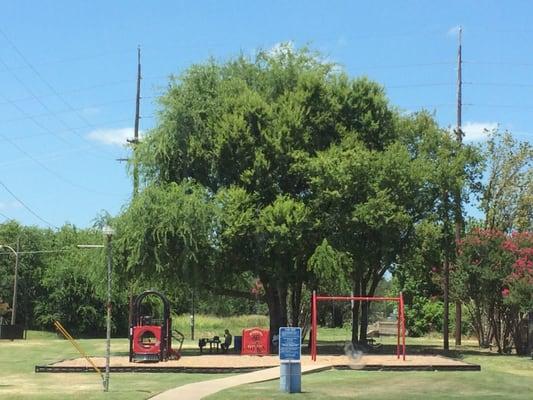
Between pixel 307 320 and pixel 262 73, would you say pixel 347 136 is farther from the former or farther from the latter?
pixel 307 320

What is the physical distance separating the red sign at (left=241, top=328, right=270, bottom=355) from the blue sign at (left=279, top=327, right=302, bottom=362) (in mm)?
12850

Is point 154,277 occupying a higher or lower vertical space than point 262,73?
lower

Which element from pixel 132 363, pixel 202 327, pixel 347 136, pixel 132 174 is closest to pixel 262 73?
pixel 347 136

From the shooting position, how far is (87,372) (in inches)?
935

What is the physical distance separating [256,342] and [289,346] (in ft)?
43.2

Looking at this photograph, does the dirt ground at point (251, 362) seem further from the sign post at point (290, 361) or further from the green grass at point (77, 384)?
the sign post at point (290, 361)

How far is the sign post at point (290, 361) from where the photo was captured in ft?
56.3

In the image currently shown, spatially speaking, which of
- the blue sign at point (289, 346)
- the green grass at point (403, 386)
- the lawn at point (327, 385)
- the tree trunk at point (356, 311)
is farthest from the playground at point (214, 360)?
the blue sign at point (289, 346)

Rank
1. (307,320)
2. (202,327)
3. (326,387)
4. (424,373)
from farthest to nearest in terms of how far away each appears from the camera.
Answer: (202,327), (307,320), (424,373), (326,387)

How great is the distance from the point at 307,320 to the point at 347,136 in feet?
59.3

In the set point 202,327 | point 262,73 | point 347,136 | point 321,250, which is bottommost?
point 202,327

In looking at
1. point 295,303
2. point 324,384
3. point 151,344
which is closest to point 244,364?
point 151,344

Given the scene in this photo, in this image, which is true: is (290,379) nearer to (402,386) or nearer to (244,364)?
(402,386)

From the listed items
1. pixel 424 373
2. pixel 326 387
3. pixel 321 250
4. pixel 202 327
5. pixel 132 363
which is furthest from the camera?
pixel 202 327
